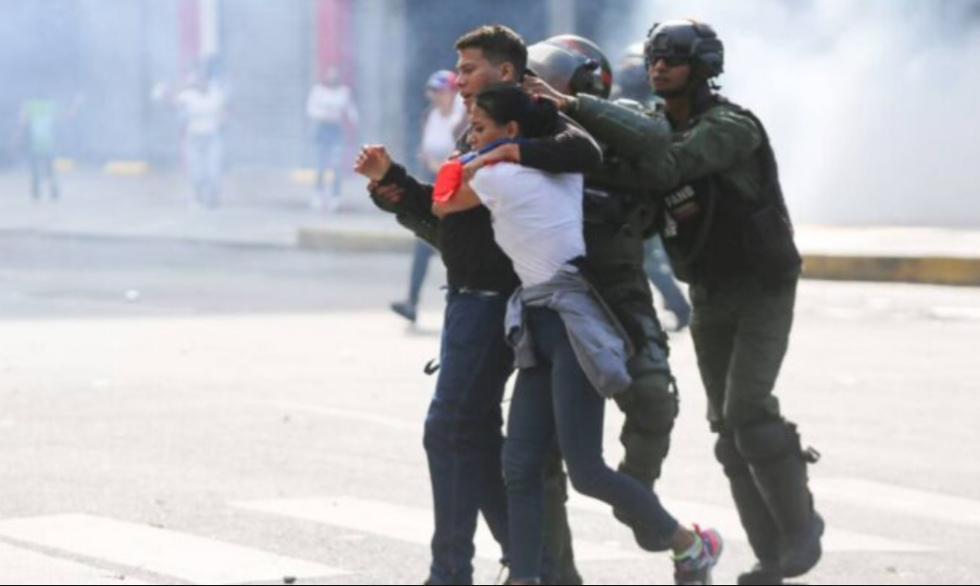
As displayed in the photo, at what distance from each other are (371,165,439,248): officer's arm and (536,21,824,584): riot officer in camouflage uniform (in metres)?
0.61

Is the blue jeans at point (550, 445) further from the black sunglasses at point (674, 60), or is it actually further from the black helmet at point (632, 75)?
the black helmet at point (632, 75)

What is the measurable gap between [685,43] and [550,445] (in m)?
1.12

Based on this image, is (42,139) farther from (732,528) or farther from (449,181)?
(449,181)

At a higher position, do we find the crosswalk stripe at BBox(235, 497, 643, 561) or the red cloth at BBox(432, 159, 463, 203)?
the red cloth at BBox(432, 159, 463, 203)

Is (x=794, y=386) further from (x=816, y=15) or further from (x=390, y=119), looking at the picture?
(x=390, y=119)

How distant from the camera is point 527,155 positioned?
21.5 feet

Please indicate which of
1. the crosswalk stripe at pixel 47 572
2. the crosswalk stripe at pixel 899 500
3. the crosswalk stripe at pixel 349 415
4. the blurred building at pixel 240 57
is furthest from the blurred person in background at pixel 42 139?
the crosswalk stripe at pixel 899 500

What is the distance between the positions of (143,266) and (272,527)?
12.0 m

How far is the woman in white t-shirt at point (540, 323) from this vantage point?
658 centimetres

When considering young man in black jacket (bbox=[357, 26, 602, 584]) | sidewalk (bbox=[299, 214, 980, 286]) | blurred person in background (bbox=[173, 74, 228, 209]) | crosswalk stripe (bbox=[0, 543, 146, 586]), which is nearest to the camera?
young man in black jacket (bbox=[357, 26, 602, 584])

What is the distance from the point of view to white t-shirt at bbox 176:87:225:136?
74.1 ft

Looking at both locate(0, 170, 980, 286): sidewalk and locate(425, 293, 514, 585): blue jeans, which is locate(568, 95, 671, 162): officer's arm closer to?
locate(425, 293, 514, 585): blue jeans

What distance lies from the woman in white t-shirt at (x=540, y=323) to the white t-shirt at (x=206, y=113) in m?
14.2

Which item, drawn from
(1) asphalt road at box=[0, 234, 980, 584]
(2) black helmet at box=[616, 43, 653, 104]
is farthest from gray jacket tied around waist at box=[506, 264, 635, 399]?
(2) black helmet at box=[616, 43, 653, 104]
